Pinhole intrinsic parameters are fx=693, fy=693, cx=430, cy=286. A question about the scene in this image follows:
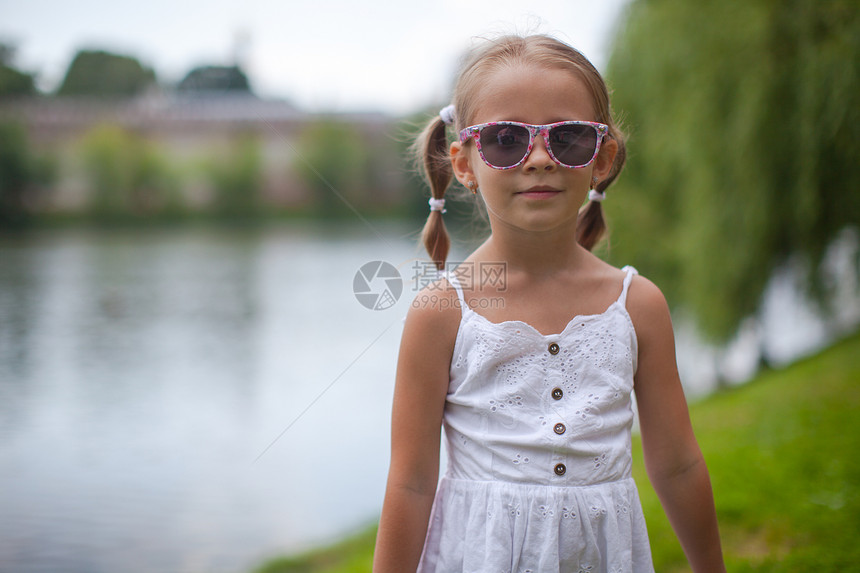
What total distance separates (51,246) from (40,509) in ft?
41.7

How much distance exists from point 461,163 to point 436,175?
147mm

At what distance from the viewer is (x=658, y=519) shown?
3.33 metres

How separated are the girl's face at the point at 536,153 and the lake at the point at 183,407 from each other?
38 cm

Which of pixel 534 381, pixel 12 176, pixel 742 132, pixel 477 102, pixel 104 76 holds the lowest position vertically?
pixel 534 381

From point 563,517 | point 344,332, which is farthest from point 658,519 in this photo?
point 344,332

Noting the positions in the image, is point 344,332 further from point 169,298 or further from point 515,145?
point 515,145

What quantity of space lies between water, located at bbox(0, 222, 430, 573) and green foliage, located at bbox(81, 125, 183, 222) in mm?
2128

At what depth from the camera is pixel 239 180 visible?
2088cm

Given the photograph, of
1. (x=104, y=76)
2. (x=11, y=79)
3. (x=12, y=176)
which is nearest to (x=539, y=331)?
(x=11, y=79)

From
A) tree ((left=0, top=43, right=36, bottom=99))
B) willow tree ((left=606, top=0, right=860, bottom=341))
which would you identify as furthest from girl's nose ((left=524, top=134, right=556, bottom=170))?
tree ((left=0, top=43, right=36, bottom=99))

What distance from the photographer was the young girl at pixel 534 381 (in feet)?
4.27

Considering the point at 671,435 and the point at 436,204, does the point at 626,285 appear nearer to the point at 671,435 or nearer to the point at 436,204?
the point at 671,435

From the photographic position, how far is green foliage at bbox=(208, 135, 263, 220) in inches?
818

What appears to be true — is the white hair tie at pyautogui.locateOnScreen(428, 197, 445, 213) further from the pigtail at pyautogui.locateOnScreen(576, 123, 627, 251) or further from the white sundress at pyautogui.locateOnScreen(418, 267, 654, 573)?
the pigtail at pyautogui.locateOnScreen(576, 123, 627, 251)
